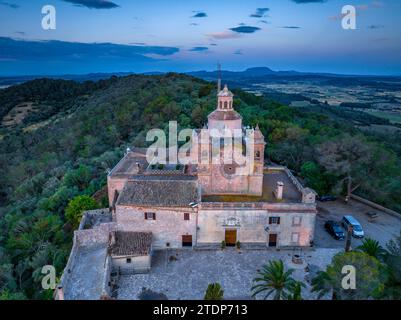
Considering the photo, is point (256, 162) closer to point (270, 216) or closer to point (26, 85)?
point (270, 216)

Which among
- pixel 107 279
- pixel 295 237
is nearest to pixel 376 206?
pixel 295 237

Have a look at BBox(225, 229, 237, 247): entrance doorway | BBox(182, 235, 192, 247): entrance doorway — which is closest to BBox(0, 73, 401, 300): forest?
BBox(182, 235, 192, 247): entrance doorway

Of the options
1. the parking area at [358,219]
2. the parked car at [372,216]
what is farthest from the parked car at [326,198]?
the parked car at [372,216]

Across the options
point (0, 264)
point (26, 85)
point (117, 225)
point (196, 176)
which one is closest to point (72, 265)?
point (117, 225)

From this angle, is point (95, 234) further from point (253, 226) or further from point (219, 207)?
point (253, 226)

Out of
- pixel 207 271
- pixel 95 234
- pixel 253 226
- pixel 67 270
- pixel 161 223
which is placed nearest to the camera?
pixel 67 270
